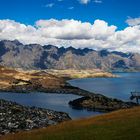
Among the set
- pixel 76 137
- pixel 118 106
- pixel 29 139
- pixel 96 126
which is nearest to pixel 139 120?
pixel 96 126

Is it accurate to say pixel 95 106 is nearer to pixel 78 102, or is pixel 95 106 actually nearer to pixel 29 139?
pixel 78 102

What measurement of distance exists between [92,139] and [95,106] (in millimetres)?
132688

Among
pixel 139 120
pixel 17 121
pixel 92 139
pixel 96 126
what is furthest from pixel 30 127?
pixel 92 139

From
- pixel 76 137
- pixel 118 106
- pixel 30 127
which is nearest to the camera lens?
pixel 76 137

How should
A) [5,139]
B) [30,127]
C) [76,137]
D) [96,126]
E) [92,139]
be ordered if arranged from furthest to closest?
1. [30,127]
2. [96,126]
3. [5,139]
4. [76,137]
5. [92,139]

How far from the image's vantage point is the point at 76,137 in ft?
136

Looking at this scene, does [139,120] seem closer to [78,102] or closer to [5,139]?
[5,139]

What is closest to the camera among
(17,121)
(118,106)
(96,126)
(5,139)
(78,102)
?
(5,139)

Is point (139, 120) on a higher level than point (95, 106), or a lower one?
higher

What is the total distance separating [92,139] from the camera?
3838 cm

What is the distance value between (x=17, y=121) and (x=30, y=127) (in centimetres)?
627

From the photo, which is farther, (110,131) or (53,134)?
(53,134)

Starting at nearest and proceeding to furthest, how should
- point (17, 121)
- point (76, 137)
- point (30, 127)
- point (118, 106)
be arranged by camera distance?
point (76, 137)
point (30, 127)
point (17, 121)
point (118, 106)

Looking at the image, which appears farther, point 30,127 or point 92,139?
point 30,127
